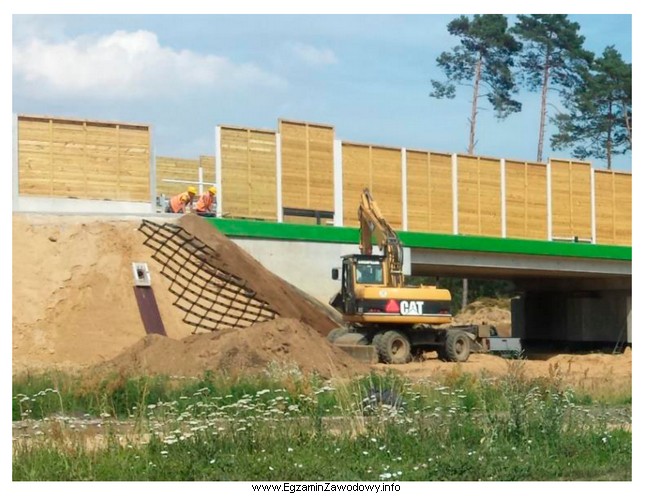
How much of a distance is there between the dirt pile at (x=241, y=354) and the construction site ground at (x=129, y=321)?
0.03 meters

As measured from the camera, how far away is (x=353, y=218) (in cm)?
3978

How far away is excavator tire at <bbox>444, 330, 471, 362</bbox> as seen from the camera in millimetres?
31359

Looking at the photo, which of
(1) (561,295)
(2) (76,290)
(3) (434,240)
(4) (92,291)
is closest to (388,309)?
(4) (92,291)

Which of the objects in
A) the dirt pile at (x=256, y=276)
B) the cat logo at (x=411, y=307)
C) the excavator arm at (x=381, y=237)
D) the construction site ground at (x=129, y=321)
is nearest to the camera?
the construction site ground at (x=129, y=321)

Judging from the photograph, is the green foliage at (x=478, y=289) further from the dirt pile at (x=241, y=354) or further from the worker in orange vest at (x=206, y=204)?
the dirt pile at (x=241, y=354)

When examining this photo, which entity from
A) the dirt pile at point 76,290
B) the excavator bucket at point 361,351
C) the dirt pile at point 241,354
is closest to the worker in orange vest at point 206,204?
the dirt pile at point 76,290

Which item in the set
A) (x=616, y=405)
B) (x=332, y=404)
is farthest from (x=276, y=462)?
(x=616, y=405)

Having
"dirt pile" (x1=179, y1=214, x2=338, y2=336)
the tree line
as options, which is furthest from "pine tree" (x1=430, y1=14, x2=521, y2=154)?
"dirt pile" (x1=179, y1=214, x2=338, y2=336)

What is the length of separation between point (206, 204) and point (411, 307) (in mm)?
9511

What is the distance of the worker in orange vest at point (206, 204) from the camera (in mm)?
36312

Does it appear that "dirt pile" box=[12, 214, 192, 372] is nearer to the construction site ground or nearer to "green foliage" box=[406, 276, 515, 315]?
the construction site ground

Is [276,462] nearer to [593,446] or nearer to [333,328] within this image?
[593,446]

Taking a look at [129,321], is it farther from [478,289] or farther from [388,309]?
[478,289]

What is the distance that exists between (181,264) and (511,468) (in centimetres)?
2062
